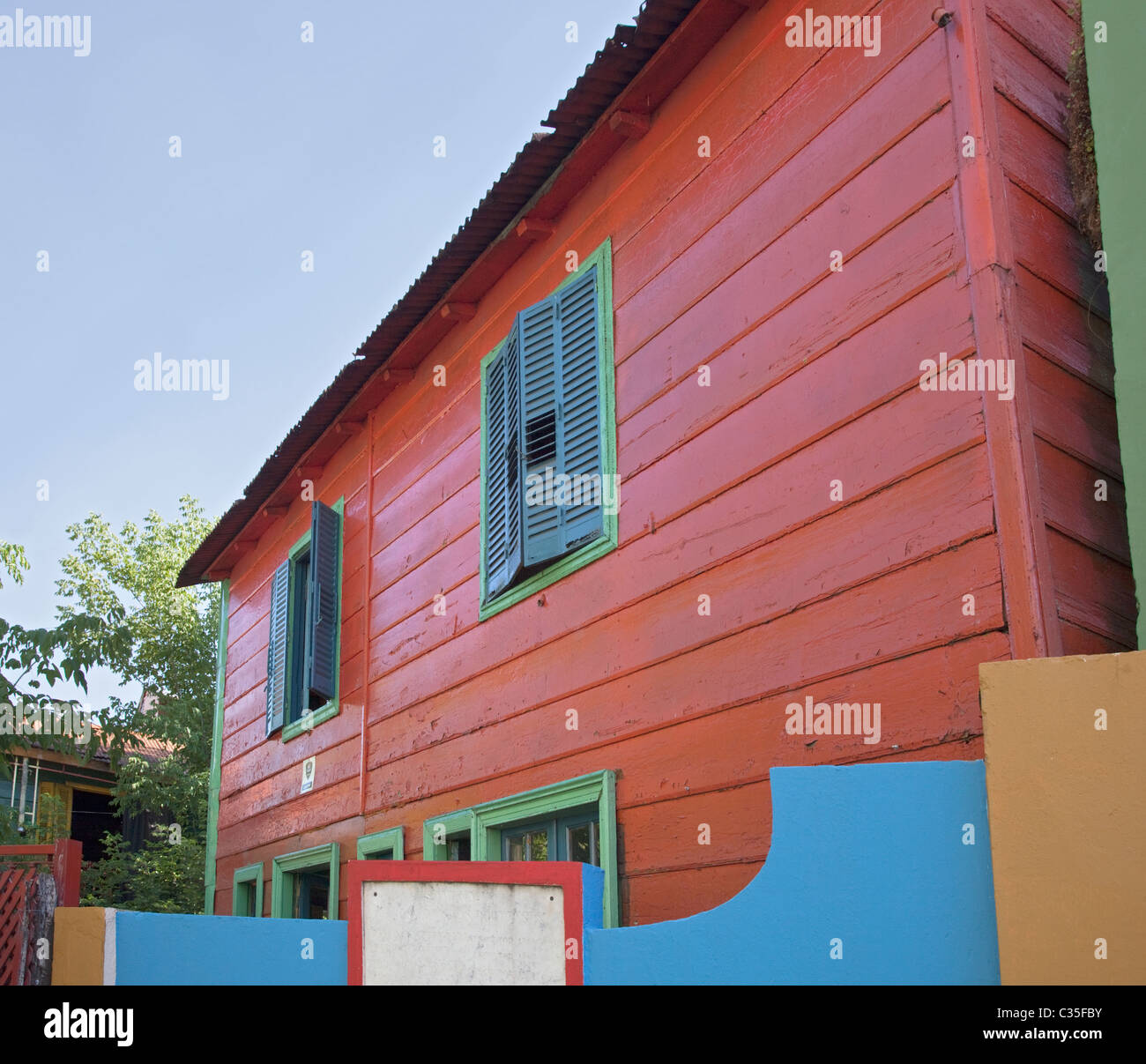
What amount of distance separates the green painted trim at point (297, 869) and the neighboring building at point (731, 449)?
188 mm

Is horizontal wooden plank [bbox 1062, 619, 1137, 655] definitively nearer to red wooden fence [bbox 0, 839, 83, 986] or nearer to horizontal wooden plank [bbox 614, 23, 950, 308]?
horizontal wooden plank [bbox 614, 23, 950, 308]

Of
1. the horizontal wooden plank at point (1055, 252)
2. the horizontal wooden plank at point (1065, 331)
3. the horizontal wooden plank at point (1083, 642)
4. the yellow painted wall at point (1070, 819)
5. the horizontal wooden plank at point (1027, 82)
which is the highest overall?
the horizontal wooden plank at point (1027, 82)

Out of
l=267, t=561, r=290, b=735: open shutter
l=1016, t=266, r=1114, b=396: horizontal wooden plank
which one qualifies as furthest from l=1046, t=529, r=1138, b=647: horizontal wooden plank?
l=267, t=561, r=290, b=735: open shutter

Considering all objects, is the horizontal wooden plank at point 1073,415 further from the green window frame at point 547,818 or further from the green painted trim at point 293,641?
the green painted trim at point 293,641

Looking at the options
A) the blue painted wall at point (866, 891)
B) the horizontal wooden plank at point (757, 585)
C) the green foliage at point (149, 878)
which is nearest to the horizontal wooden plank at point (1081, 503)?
the horizontal wooden plank at point (757, 585)

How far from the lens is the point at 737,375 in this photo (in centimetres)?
526

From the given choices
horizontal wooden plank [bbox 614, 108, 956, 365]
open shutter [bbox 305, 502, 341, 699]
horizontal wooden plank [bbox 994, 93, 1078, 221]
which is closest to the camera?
horizontal wooden plank [bbox 994, 93, 1078, 221]

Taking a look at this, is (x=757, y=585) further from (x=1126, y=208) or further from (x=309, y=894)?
(x=309, y=894)

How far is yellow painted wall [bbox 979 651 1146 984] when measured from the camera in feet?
9.65

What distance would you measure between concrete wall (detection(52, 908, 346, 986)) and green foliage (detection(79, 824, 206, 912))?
17096 mm

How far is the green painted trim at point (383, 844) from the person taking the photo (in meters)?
7.67

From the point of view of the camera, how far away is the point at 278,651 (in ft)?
34.3

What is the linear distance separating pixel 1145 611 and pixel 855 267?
175 cm
